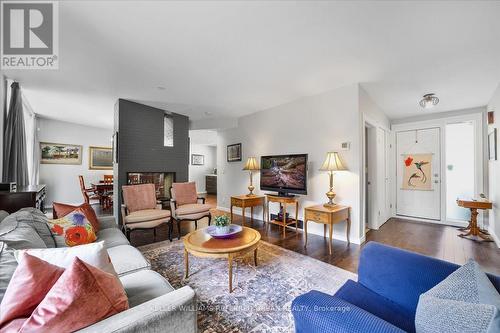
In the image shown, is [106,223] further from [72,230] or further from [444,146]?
[444,146]

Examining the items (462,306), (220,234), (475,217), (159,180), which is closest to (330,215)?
(220,234)

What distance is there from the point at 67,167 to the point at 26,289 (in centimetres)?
691

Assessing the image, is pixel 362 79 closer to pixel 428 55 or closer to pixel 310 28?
pixel 428 55

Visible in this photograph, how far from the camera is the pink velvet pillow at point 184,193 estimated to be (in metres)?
3.84

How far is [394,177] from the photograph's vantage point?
5.01 m

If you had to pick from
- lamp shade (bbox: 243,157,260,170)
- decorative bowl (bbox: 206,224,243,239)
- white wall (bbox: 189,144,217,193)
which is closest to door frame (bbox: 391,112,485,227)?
lamp shade (bbox: 243,157,260,170)

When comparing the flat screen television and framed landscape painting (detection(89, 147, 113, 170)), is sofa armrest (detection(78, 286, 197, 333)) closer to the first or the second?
the flat screen television

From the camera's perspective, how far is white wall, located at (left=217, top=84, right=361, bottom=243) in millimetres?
3266

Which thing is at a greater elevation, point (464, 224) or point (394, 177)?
point (394, 177)

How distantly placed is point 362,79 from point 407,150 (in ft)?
9.53

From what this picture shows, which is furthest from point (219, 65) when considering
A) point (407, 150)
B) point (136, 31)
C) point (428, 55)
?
point (407, 150)

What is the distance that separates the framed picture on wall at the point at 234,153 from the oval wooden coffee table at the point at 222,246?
3115 millimetres

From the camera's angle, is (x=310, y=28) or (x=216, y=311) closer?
(x=216, y=311)

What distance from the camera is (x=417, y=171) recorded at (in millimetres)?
4758
